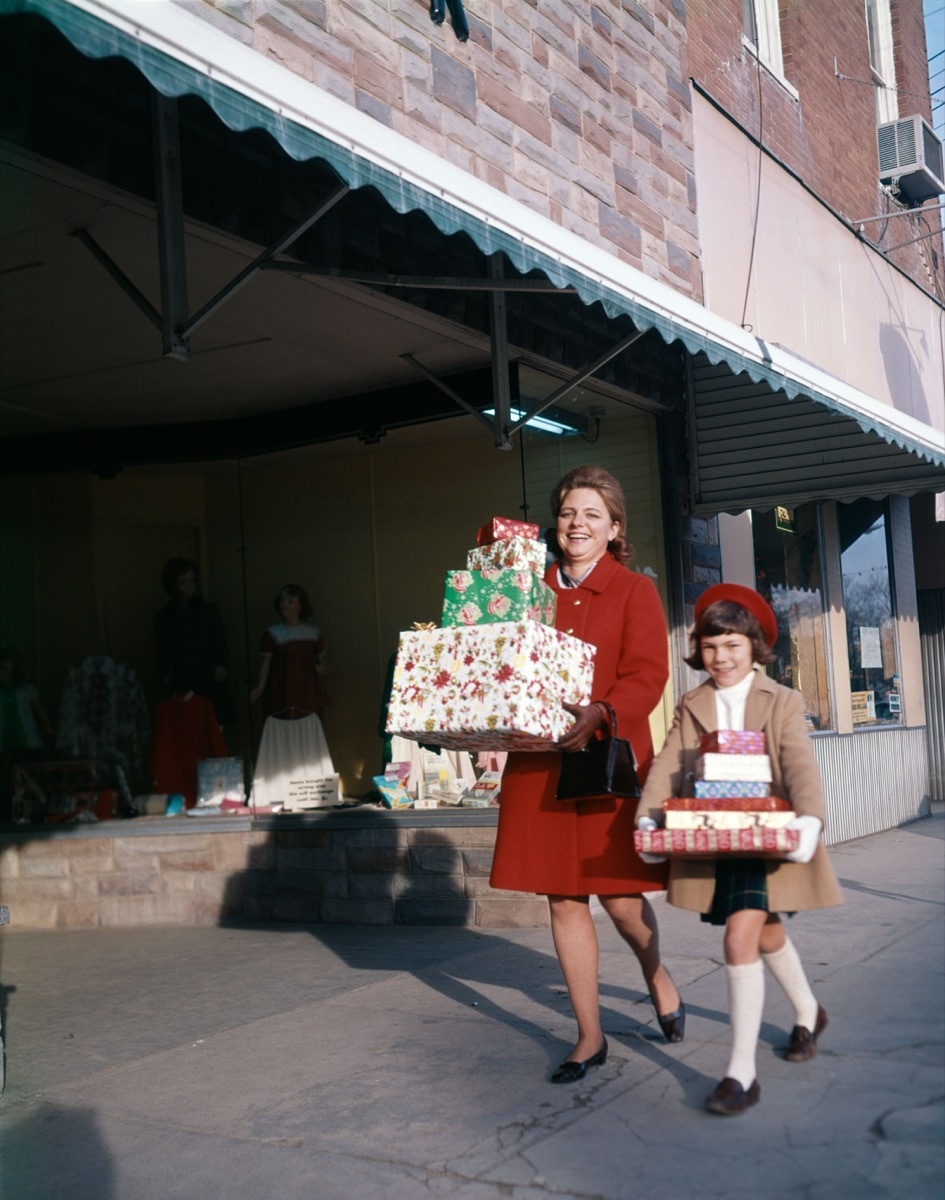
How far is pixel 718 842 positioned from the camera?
3.67m

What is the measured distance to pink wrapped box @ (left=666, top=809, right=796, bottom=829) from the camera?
3666 millimetres

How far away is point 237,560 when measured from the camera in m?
9.44

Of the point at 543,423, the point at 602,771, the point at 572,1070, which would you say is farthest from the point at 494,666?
the point at 543,423

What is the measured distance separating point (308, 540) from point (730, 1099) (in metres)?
6.11

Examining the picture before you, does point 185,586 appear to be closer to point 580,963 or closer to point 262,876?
point 262,876

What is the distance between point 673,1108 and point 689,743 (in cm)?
107

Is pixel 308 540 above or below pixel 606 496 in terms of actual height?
above

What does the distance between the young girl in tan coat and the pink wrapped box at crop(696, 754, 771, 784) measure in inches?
3.8

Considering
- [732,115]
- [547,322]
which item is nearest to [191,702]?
[547,322]

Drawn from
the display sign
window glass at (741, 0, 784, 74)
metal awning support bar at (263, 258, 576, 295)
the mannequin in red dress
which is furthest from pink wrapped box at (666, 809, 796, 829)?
window glass at (741, 0, 784, 74)

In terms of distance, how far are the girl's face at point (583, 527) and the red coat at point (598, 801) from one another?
5 centimetres

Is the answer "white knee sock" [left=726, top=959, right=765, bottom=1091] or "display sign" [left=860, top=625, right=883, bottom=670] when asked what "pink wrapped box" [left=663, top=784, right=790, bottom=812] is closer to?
"white knee sock" [left=726, top=959, right=765, bottom=1091]

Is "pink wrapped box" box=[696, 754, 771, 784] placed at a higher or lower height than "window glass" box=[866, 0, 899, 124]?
lower

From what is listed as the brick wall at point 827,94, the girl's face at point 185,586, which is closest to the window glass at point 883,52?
the brick wall at point 827,94
